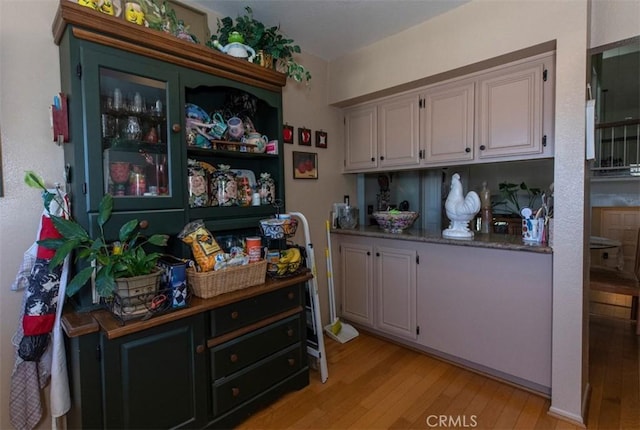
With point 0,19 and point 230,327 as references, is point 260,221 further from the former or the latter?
point 0,19

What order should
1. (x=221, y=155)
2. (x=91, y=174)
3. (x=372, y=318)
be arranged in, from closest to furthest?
1. (x=91, y=174)
2. (x=221, y=155)
3. (x=372, y=318)

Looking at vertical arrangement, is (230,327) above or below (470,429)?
above

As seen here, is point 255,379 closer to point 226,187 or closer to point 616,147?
point 226,187

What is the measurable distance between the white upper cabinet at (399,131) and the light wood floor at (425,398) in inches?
60.6

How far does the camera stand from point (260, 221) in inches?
78.2

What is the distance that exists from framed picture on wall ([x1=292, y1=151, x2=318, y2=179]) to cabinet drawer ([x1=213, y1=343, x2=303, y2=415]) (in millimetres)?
1335

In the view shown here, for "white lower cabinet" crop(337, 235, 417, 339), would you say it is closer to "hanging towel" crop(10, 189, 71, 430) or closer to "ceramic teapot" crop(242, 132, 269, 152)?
"ceramic teapot" crop(242, 132, 269, 152)

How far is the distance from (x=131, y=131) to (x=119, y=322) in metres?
0.90

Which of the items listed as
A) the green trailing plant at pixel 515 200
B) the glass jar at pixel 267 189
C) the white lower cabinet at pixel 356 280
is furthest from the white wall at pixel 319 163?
the green trailing plant at pixel 515 200

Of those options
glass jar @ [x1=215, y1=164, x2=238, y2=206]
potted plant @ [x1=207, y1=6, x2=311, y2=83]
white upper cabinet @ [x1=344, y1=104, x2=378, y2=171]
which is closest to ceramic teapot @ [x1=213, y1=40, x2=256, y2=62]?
potted plant @ [x1=207, y1=6, x2=311, y2=83]

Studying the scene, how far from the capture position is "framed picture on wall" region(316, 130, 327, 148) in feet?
9.26

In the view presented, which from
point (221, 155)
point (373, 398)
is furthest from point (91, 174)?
point (373, 398)

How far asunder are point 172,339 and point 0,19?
1.64 m

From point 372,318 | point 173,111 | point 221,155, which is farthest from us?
point 372,318
